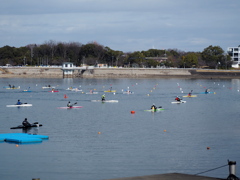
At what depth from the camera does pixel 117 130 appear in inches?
1542

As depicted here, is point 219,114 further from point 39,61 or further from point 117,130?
point 39,61

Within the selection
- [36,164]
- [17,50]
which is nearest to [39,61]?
[17,50]

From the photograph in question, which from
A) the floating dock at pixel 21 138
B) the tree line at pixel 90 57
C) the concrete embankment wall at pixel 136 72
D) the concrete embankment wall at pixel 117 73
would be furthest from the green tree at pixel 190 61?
the floating dock at pixel 21 138

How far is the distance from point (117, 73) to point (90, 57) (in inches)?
1025

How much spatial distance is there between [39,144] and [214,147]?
11.7m

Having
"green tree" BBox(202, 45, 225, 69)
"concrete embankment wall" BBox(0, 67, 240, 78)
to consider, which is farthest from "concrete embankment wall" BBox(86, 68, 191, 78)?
"green tree" BBox(202, 45, 225, 69)

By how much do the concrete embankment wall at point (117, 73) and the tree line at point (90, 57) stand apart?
49.4ft

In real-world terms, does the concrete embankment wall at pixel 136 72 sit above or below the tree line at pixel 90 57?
below

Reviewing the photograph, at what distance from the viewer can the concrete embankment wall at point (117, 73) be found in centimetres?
15375

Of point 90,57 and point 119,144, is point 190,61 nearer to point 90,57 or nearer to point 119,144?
point 90,57

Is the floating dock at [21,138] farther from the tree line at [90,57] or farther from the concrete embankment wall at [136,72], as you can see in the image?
the tree line at [90,57]

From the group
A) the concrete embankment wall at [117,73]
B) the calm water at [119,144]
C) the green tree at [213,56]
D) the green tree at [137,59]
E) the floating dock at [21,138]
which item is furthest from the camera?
the green tree at [213,56]

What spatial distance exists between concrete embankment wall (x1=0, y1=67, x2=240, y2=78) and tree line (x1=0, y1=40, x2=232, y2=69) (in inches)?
593

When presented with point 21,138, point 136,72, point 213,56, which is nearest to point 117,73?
point 136,72
